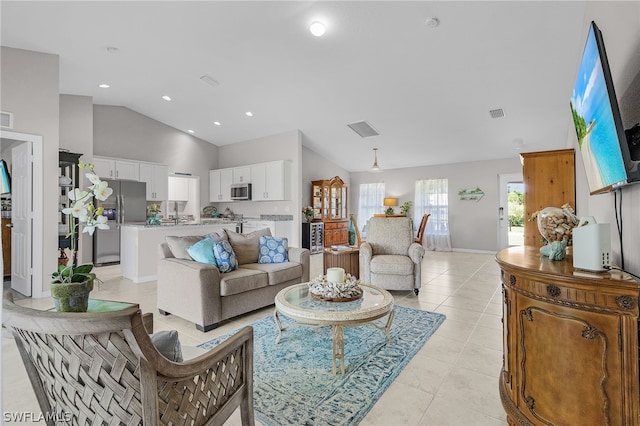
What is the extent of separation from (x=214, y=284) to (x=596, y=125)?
2.93 meters

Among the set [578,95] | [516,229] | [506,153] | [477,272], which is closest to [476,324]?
[578,95]

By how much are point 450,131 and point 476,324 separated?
4.16m

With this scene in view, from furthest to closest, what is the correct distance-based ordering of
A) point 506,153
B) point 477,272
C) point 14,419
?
point 506,153 < point 477,272 < point 14,419

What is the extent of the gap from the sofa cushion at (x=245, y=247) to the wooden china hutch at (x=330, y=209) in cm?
412

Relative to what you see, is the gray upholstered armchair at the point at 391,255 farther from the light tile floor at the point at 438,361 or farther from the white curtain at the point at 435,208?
the white curtain at the point at 435,208

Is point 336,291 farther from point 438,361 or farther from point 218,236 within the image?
point 218,236

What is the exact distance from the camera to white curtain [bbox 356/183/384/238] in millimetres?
9164

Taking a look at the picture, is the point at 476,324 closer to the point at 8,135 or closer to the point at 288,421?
the point at 288,421

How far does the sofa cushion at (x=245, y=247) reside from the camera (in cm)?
356

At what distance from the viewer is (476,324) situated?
9.70 feet

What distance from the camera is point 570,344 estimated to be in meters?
1.23

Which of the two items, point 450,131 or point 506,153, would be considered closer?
point 450,131

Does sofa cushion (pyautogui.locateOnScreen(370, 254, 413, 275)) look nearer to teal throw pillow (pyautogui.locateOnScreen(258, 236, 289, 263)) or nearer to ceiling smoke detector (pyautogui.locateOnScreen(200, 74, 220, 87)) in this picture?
teal throw pillow (pyautogui.locateOnScreen(258, 236, 289, 263))

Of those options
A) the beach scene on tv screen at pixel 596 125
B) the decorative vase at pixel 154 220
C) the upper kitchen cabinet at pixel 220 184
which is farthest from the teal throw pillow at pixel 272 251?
the upper kitchen cabinet at pixel 220 184
